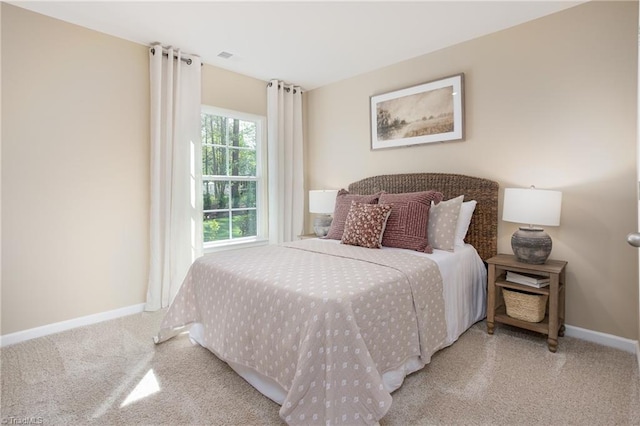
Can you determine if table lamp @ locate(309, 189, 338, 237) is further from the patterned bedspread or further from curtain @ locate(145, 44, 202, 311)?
curtain @ locate(145, 44, 202, 311)

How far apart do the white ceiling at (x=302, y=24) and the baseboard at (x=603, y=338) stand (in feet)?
7.92

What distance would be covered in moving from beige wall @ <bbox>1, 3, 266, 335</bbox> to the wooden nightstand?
306 centimetres

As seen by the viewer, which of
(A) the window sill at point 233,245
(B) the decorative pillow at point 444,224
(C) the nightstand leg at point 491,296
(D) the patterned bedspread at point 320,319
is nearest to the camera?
(D) the patterned bedspread at point 320,319

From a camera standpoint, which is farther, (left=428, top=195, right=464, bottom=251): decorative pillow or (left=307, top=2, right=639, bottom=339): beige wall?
(left=428, top=195, right=464, bottom=251): decorative pillow

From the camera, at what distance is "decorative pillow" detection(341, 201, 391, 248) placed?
8.76ft

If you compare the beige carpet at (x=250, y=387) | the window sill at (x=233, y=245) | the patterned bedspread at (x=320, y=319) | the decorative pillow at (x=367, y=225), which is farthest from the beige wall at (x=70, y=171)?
the decorative pillow at (x=367, y=225)

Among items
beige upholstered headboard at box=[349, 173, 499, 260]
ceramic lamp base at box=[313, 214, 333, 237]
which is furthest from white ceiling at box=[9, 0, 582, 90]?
ceramic lamp base at box=[313, 214, 333, 237]

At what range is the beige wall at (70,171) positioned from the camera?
2453 mm

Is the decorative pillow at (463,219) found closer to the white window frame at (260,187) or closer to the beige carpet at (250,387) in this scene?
the beige carpet at (250,387)

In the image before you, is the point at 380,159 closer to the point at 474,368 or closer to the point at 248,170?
the point at 248,170

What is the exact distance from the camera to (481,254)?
288cm

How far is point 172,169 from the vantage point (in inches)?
126

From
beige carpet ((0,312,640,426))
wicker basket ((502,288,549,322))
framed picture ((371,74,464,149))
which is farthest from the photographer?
framed picture ((371,74,464,149))

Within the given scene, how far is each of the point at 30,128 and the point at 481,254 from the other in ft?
12.4
